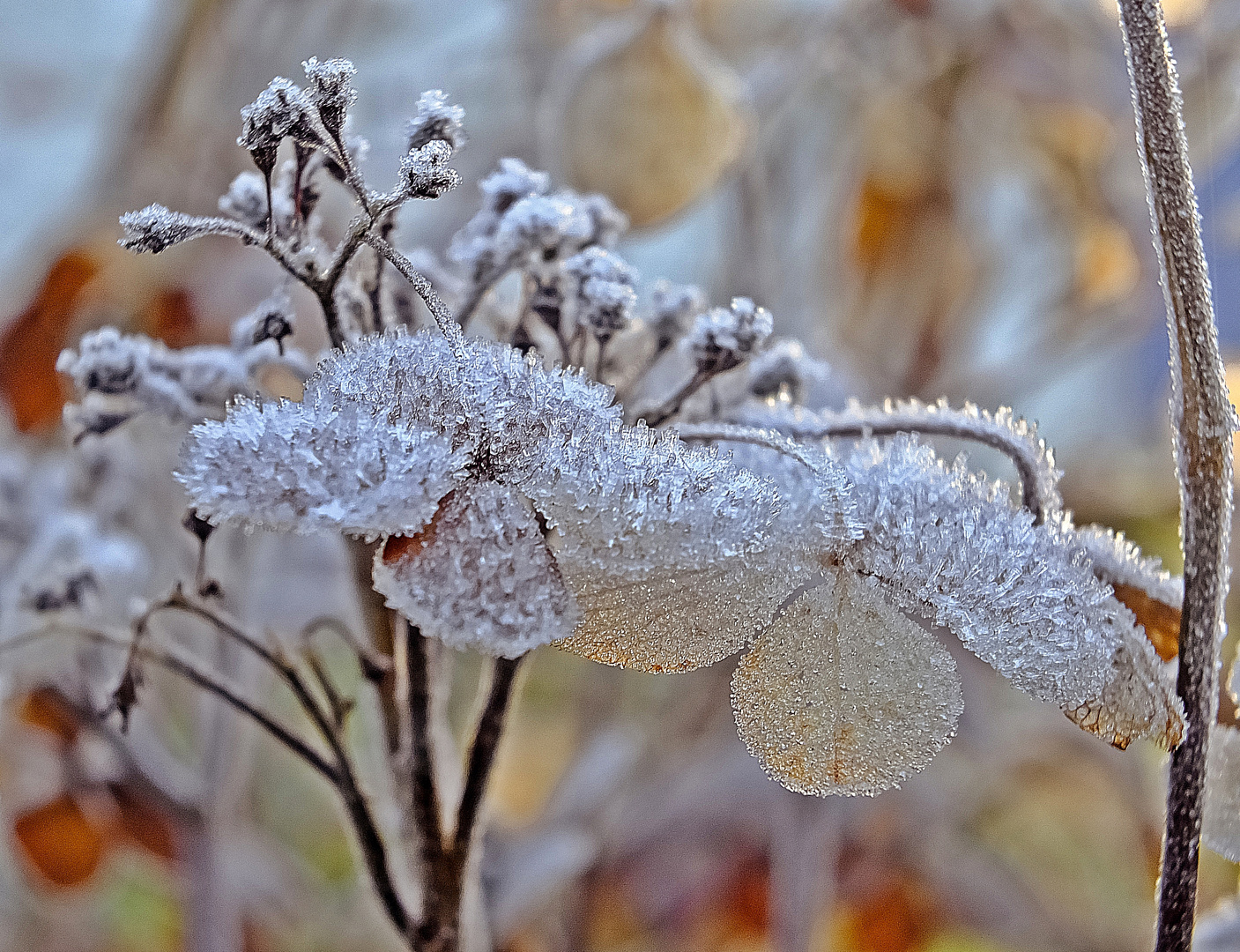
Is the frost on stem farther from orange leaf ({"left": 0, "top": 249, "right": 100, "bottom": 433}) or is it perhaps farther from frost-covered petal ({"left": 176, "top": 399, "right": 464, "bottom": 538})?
orange leaf ({"left": 0, "top": 249, "right": 100, "bottom": 433})

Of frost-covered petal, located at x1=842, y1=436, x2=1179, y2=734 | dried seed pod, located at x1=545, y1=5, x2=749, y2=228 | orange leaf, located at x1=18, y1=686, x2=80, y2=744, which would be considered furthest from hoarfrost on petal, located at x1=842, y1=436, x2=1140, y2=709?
orange leaf, located at x1=18, y1=686, x2=80, y2=744

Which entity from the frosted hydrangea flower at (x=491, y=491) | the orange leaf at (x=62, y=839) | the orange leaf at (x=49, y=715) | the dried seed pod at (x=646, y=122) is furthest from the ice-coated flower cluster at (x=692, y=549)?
the orange leaf at (x=62, y=839)

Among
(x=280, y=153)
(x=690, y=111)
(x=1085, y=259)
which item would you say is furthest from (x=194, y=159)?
(x=1085, y=259)

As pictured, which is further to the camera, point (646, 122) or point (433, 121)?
point (646, 122)

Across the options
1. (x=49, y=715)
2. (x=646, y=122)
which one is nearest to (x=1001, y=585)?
(x=646, y=122)

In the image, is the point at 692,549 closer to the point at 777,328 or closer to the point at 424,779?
the point at 424,779

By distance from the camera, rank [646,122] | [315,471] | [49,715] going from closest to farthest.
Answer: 1. [315,471]
2. [646,122]
3. [49,715]
